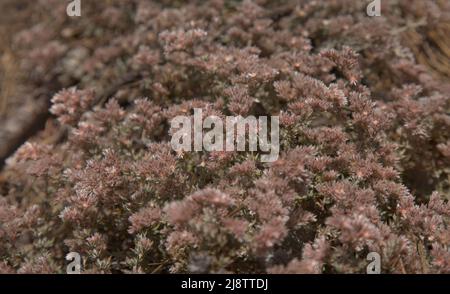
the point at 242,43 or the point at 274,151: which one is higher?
the point at 242,43

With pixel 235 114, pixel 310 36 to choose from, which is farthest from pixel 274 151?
pixel 310 36

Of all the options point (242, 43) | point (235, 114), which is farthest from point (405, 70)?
point (235, 114)

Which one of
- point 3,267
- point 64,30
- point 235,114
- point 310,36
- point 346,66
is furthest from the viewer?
point 64,30

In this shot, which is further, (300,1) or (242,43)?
(300,1)

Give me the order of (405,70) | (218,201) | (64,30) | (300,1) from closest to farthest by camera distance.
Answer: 1. (218,201)
2. (405,70)
3. (300,1)
4. (64,30)

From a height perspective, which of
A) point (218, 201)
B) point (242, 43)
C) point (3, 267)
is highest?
point (242, 43)

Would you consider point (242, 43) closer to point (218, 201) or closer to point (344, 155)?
point (344, 155)
